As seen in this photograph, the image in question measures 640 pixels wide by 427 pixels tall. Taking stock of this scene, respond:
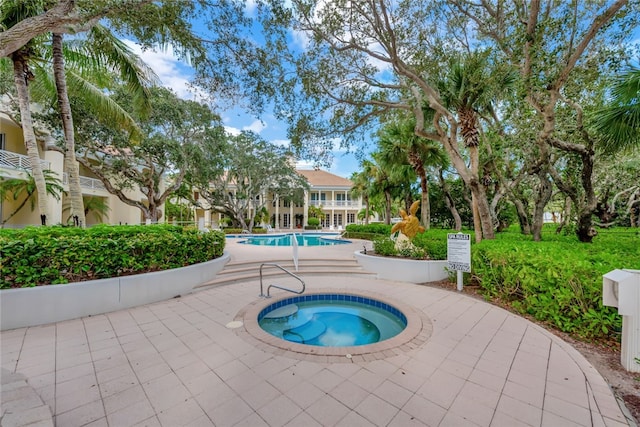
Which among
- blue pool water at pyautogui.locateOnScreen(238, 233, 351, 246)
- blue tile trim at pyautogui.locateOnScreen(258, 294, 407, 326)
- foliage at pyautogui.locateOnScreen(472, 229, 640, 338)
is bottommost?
blue tile trim at pyautogui.locateOnScreen(258, 294, 407, 326)

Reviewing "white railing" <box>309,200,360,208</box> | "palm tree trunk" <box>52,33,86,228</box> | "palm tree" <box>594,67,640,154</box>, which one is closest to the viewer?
"palm tree" <box>594,67,640,154</box>

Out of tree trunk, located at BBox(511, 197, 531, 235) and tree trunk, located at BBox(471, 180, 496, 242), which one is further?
tree trunk, located at BBox(511, 197, 531, 235)

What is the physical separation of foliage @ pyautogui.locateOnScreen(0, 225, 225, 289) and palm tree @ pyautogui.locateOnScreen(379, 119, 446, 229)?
11246mm

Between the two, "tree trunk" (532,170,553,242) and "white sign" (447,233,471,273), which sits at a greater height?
"tree trunk" (532,170,553,242)

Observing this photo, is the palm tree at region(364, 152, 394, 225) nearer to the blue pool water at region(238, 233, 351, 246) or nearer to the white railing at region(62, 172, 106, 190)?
the blue pool water at region(238, 233, 351, 246)

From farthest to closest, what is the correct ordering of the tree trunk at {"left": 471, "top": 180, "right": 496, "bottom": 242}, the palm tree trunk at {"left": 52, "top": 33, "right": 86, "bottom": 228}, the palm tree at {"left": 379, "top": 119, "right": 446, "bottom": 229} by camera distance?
the palm tree at {"left": 379, "top": 119, "right": 446, "bottom": 229} → the tree trunk at {"left": 471, "top": 180, "right": 496, "bottom": 242} → the palm tree trunk at {"left": 52, "top": 33, "right": 86, "bottom": 228}

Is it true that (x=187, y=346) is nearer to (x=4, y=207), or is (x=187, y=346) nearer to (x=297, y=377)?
(x=297, y=377)

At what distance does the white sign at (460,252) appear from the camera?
19.8 feet

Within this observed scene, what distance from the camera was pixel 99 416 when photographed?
91.6 inches

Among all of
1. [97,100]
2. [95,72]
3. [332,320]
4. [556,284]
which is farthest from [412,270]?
[97,100]

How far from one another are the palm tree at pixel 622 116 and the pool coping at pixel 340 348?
6.11m

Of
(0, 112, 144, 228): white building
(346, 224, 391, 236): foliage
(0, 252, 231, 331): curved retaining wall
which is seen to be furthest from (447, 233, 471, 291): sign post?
(0, 112, 144, 228): white building

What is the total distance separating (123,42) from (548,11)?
11593mm

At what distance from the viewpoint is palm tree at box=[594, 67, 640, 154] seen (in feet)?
16.9
